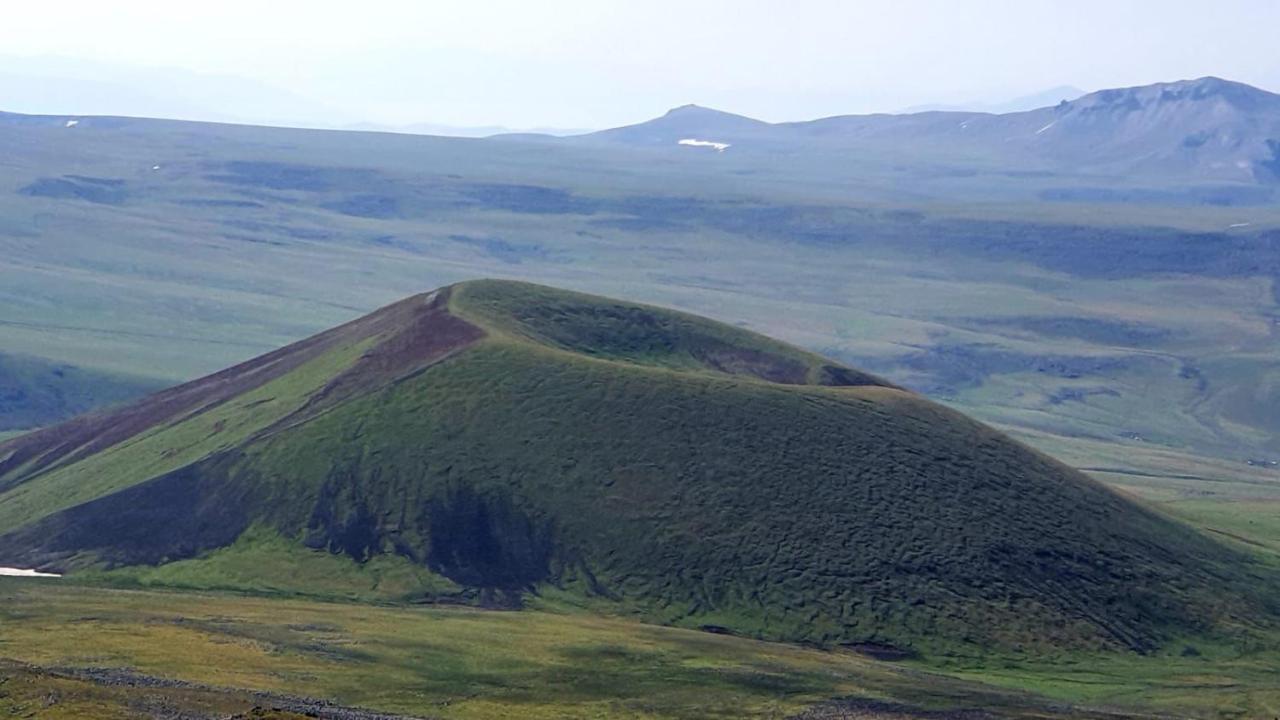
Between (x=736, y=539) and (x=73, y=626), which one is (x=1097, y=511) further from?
(x=73, y=626)

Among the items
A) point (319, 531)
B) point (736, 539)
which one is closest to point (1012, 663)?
point (736, 539)

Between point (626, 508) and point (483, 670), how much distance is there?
30.2 m

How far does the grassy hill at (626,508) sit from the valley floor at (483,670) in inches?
204

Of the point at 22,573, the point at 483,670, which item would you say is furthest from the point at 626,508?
the point at 22,573

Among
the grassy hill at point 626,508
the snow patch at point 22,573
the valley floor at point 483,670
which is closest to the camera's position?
the valley floor at point 483,670

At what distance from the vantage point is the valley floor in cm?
8206

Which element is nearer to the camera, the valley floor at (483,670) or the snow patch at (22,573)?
the valley floor at (483,670)

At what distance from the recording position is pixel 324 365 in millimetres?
145125

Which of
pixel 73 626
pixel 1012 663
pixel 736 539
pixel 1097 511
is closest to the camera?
pixel 73 626

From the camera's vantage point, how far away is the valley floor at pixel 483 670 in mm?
82062

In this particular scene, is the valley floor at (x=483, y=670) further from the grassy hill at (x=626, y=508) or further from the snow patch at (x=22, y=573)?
the snow patch at (x=22, y=573)

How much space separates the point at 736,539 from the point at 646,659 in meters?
23.1

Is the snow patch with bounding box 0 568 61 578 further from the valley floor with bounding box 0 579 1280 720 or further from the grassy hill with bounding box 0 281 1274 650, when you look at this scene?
the valley floor with bounding box 0 579 1280 720

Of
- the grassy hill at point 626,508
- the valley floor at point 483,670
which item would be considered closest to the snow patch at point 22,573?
the grassy hill at point 626,508
